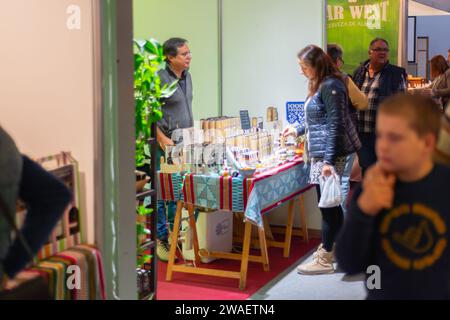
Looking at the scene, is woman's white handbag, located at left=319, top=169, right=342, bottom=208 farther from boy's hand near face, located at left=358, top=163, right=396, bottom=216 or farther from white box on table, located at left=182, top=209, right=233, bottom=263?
boy's hand near face, located at left=358, top=163, right=396, bottom=216

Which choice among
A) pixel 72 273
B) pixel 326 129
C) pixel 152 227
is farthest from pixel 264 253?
pixel 72 273

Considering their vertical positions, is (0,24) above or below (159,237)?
above

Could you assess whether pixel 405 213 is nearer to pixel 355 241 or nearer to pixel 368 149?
pixel 355 241

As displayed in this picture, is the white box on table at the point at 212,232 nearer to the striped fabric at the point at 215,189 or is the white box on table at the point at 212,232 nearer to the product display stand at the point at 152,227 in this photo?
the striped fabric at the point at 215,189

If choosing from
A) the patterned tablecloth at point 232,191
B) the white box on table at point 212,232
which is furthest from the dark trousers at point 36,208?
the white box on table at point 212,232

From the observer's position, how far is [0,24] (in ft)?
10.5

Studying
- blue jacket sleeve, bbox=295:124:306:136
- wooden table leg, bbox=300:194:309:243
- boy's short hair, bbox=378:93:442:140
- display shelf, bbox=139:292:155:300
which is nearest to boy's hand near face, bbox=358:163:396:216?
boy's short hair, bbox=378:93:442:140

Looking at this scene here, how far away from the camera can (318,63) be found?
477 cm

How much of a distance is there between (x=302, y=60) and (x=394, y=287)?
3.09 metres

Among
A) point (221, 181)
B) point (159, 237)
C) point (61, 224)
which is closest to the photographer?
point (61, 224)

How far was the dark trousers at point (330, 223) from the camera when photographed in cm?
485

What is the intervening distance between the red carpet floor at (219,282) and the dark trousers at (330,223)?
0.40 m
